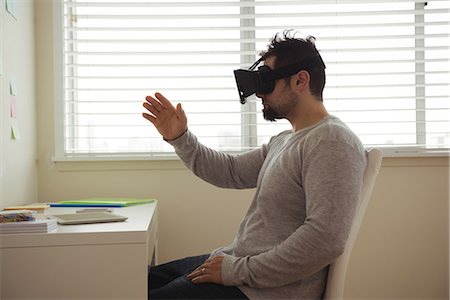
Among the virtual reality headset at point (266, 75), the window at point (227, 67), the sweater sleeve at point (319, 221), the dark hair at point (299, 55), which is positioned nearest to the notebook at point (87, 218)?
the sweater sleeve at point (319, 221)

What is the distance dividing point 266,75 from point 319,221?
53cm

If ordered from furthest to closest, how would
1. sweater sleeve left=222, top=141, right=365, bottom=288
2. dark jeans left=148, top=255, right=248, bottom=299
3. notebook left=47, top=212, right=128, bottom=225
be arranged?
1. notebook left=47, top=212, right=128, bottom=225
2. dark jeans left=148, top=255, right=248, bottom=299
3. sweater sleeve left=222, top=141, right=365, bottom=288

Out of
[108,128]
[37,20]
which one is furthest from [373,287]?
[37,20]

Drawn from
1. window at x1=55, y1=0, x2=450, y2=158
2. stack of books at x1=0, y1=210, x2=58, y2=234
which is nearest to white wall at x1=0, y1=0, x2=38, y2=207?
window at x1=55, y1=0, x2=450, y2=158

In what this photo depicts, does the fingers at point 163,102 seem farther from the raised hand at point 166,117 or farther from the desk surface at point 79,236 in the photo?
the desk surface at point 79,236

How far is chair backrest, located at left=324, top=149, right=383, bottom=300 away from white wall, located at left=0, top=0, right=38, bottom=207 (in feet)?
4.27

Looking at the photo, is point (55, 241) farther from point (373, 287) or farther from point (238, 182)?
point (373, 287)

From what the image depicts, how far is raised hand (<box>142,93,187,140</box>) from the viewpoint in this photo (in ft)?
5.85

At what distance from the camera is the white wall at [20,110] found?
2.02 meters

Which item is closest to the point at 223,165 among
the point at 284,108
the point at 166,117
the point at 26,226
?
Result: the point at 166,117

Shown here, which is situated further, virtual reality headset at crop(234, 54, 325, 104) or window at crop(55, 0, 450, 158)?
window at crop(55, 0, 450, 158)

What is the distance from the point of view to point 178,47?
253cm

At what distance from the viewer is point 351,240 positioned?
4.62 ft

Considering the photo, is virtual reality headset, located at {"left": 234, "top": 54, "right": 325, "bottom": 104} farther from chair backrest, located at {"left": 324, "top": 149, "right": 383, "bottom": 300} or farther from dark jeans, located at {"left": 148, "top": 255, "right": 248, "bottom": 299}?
dark jeans, located at {"left": 148, "top": 255, "right": 248, "bottom": 299}
